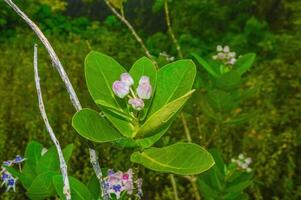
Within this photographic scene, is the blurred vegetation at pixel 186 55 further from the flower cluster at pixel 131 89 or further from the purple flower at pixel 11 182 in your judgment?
→ the purple flower at pixel 11 182

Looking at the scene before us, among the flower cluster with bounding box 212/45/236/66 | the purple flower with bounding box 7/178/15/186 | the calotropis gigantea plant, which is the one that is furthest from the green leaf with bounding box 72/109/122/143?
the flower cluster with bounding box 212/45/236/66

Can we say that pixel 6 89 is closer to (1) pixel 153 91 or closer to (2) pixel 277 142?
(2) pixel 277 142

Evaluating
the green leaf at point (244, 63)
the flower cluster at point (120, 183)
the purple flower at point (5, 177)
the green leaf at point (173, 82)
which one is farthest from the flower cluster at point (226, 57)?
the green leaf at point (173, 82)

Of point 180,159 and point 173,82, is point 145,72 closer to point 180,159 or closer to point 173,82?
point 173,82

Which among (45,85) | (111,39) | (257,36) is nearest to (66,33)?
(111,39)

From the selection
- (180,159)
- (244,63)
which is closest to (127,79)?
(180,159)
